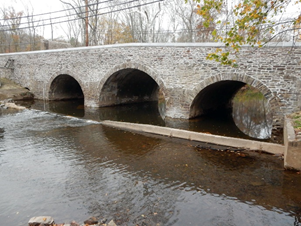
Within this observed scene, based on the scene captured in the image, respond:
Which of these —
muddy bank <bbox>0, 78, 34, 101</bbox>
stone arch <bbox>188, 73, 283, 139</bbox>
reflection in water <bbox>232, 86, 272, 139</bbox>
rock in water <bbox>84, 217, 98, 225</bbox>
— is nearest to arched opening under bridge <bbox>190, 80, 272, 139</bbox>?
reflection in water <bbox>232, 86, 272, 139</bbox>

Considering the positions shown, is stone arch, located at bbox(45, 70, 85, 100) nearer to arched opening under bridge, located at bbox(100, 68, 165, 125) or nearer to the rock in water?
arched opening under bridge, located at bbox(100, 68, 165, 125)

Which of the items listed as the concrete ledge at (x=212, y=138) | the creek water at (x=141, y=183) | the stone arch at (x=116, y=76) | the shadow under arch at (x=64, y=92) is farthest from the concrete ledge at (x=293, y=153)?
the shadow under arch at (x=64, y=92)

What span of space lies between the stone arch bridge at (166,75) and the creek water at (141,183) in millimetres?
3744

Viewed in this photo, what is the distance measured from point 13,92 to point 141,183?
64.1 ft

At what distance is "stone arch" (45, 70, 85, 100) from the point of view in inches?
757

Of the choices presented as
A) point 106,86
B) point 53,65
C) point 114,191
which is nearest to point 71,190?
point 114,191

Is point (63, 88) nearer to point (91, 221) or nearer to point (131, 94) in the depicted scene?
point (131, 94)

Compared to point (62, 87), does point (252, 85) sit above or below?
above

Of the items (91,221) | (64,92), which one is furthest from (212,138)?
(64,92)

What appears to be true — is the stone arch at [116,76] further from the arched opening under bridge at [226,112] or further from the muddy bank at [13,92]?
the muddy bank at [13,92]

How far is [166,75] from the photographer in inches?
501

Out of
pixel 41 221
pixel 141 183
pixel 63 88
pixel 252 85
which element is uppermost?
pixel 252 85

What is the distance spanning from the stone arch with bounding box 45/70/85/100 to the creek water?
34.8 feet

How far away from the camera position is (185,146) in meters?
8.37
